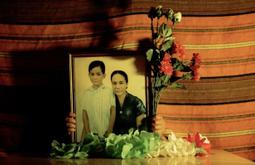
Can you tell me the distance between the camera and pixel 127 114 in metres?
1.21

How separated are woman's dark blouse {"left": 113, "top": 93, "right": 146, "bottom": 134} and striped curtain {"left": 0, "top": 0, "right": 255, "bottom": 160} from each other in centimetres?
21

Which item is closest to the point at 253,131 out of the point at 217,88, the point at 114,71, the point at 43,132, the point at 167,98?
the point at 217,88

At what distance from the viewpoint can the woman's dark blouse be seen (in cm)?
120

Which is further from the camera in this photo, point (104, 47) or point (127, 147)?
point (104, 47)

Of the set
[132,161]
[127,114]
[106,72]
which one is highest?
[106,72]

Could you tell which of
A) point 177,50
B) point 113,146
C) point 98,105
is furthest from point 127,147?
point 177,50

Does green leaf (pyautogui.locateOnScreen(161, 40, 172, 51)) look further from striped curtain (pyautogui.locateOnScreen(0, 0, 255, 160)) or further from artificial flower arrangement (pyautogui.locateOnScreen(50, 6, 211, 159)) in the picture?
striped curtain (pyautogui.locateOnScreen(0, 0, 255, 160))

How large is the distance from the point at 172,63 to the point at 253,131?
412mm

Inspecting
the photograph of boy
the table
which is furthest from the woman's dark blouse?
the table

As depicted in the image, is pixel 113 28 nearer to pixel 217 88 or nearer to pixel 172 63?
pixel 172 63

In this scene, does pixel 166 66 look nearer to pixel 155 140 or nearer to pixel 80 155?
pixel 155 140

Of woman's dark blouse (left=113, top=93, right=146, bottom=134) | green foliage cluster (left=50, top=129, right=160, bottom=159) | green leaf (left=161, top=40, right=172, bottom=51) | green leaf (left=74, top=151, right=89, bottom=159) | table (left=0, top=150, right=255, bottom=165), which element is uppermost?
green leaf (left=161, top=40, right=172, bottom=51)

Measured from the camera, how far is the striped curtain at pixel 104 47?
139 centimetres

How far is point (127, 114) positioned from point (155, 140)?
0.38ft
